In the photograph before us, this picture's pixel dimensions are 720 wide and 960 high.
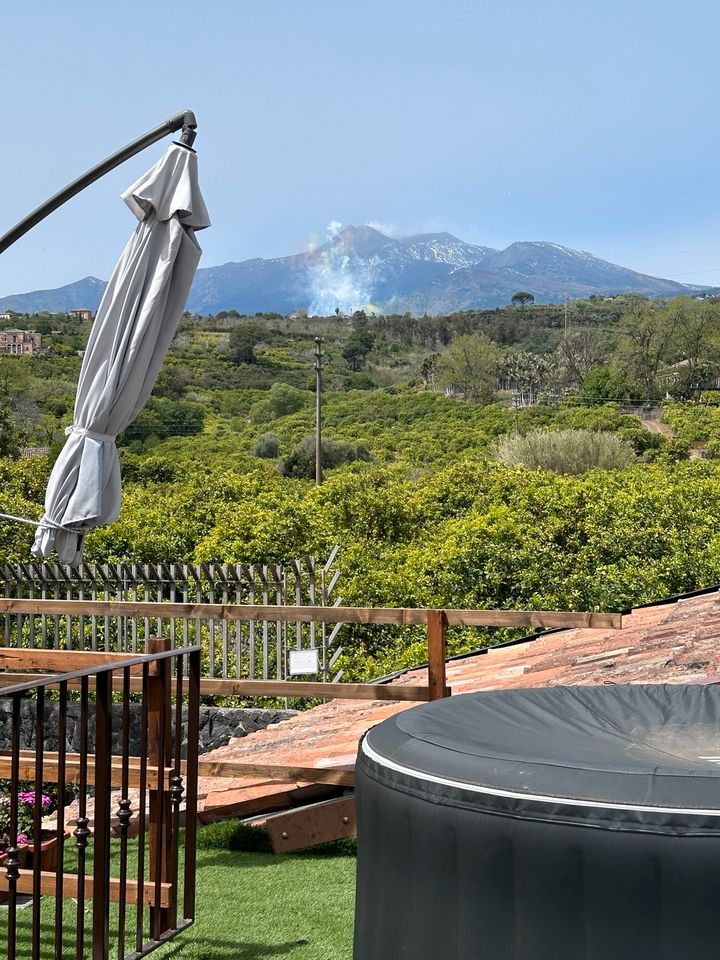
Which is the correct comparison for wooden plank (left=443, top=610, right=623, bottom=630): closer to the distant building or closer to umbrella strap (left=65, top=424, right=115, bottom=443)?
Result: umbrella strap (left=65, top=424, right=115, bottom=443)

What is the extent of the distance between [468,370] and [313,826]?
183 ft

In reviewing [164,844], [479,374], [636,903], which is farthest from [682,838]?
[479,374]

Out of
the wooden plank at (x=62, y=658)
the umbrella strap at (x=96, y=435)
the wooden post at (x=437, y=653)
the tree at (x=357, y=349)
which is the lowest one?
the wooden post at (x=437, y=653)

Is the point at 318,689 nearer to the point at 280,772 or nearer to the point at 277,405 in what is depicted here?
the point at 280,772

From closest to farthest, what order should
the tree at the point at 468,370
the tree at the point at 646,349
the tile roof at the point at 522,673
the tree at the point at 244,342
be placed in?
1. the tile roof at the point at 522,673
2. the tree at the point at 646,349
3. the tree at the point at 468,370
4. the tree at the point at 244,342

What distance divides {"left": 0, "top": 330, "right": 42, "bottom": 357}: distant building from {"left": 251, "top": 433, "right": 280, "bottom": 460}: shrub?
16.9 meters

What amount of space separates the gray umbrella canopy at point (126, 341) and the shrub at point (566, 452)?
2565 cm

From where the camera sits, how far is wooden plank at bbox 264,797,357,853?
13.8 ft

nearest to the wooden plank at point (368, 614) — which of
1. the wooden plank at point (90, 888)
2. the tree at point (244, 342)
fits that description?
the wooden plank at point (90, 888)

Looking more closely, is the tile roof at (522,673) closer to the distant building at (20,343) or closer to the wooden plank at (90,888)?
the wooden plank at (90,888)

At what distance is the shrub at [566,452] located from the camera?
30.0 m

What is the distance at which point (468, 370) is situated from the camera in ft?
194

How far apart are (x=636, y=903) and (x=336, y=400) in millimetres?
52341

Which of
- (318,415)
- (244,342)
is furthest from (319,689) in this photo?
(244,342)
